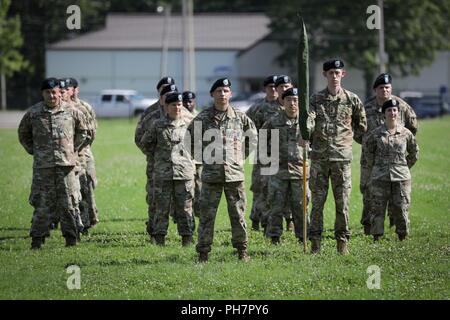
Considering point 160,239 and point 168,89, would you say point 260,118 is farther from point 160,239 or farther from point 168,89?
point 160,239

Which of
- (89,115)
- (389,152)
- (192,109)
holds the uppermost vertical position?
(192,109)

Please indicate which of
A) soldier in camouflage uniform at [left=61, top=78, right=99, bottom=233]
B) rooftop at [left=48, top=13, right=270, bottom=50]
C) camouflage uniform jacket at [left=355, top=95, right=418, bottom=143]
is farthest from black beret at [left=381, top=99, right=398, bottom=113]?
rooftop at [left=48, top=13, right=270, bottom=50]

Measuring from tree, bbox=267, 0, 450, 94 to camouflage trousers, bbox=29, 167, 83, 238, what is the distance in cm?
4508

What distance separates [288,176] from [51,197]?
3487mm

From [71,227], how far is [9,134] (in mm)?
25216

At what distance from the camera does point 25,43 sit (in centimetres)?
7262

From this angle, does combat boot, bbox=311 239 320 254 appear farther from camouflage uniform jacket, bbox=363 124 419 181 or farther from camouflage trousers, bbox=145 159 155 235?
camouflage trousers, bbox=145 159 155 235

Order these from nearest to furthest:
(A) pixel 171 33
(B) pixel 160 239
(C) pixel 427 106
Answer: (B) pixel 160 239, (C) pixel 427 106, (A) pixel 171 33

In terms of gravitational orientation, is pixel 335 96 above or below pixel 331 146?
above

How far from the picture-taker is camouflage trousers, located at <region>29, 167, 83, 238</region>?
44.0 ft

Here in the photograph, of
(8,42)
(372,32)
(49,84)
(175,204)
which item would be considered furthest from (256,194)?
(8,42)

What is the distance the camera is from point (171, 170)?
13.9 m

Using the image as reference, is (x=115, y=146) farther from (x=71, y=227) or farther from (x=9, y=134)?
(x=71, y=227)
